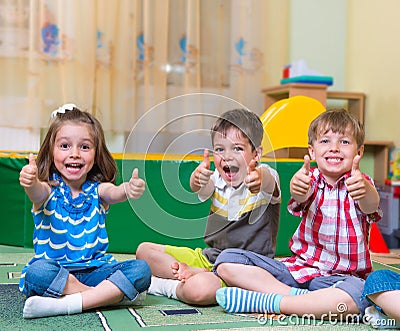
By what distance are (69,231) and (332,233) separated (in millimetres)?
489

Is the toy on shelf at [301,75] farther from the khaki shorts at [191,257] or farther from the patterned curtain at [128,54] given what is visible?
the khaki shorts at [191,257]

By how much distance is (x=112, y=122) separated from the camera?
254 centimetres

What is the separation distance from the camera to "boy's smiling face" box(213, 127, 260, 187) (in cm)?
123

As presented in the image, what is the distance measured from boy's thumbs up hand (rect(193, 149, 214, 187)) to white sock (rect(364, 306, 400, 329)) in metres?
0.38

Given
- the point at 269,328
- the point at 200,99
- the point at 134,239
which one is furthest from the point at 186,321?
the point at 134,239

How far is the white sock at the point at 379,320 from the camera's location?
1062mm

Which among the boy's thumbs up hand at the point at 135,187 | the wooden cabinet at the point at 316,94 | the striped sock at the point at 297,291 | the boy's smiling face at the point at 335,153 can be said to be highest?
the wooden cabinet at the point at 316,94

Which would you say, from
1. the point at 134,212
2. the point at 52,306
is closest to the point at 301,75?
the point at 134,212

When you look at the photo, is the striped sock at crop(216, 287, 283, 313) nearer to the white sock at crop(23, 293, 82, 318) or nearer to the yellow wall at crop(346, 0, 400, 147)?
the white sock at crop(23, 293, 82, 318)

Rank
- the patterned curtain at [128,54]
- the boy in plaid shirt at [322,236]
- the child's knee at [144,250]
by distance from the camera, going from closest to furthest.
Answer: the boy in plaid shirt at [322,236]
the child's knee at [144,250]
the patterned curtain at [128,54]

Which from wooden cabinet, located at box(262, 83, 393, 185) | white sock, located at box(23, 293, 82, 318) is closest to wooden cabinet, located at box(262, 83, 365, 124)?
wooden cabinet, located at box(262, 83, 393, 185)

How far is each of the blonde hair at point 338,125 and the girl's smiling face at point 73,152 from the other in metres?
0.44

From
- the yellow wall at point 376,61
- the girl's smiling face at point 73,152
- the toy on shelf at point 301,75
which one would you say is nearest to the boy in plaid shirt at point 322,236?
the girl's smiling face at point 73,152

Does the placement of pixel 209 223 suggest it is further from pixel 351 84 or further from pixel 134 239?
pixel 351 84
